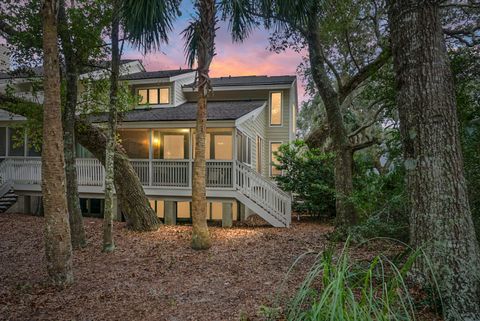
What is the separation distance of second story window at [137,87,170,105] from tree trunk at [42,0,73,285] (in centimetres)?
1067

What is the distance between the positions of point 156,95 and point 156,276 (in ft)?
38.6

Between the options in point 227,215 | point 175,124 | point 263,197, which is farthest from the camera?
point 175,124

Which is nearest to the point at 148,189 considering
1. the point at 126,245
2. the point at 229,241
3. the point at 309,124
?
the point at 126,245

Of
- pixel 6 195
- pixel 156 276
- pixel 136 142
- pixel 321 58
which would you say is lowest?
pixel 156 276

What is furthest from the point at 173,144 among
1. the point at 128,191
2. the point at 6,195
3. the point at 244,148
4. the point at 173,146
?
the point at 6,195

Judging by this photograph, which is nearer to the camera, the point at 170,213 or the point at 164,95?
the point at 170,213

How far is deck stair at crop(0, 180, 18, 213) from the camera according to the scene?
548 inches

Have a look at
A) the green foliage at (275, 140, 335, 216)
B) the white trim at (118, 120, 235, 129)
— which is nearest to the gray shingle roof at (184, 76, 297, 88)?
the green foliage at (275, 140, 335, 216)

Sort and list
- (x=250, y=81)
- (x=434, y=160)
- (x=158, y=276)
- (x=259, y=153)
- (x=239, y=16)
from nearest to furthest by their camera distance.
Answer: (x=434, y=160) < (x=158, y=276) < (x=239, y=16) < (x=259, y=153) < (x=250, y=81)

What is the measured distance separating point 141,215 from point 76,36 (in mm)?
5561

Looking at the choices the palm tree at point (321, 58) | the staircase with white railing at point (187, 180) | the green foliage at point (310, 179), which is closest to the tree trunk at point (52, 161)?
the palm tree at point (321, 58)

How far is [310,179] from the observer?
43.7 ft

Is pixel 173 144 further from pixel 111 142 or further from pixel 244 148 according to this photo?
pixel 111 142

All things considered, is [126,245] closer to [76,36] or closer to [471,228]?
[76,36]
